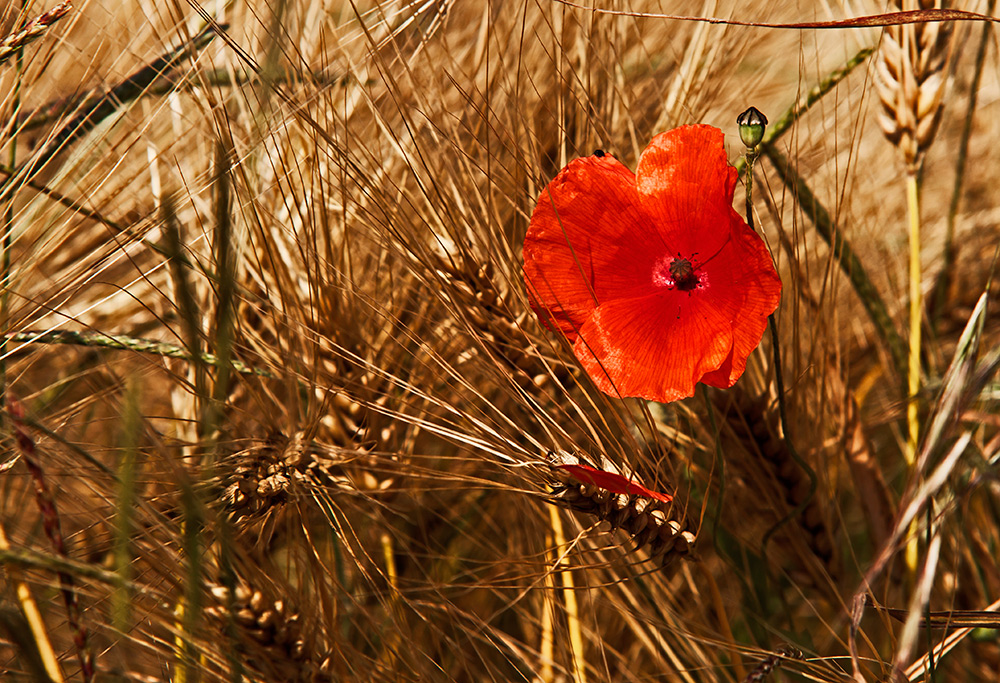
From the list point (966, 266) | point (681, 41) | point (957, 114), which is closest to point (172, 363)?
point (681, 41)

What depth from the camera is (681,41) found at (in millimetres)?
591

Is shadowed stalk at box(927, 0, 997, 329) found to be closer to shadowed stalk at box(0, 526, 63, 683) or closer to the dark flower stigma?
the dark flower stigma

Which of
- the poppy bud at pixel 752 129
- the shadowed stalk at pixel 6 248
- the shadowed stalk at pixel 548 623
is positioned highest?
the shadowed stalk at pixel 6 248

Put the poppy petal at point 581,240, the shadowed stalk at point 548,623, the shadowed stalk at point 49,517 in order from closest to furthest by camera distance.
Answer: the shadowed stalk at point 49,517, the poppy petal at point 581,240, the shadowed stalk at point 548,623

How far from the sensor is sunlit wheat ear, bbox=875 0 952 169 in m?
0.47

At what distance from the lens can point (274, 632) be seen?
41 centimetres

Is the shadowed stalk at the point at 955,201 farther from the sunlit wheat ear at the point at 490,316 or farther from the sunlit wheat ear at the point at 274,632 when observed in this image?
the sunlit wheat ear at the point at 274,632

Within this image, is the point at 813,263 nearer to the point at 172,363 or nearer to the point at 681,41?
the point at 681,41

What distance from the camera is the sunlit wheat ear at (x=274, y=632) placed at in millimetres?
396

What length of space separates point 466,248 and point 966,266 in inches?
20.6

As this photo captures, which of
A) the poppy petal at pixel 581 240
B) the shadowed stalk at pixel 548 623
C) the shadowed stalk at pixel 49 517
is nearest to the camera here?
the shadowed stalk at pixel 49 517

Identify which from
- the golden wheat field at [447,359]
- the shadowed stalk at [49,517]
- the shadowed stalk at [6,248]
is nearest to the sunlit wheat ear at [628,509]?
the golden wheat field at [447,359]

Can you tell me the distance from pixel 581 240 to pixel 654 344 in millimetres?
64

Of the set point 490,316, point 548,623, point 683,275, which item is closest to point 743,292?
point 683,275
